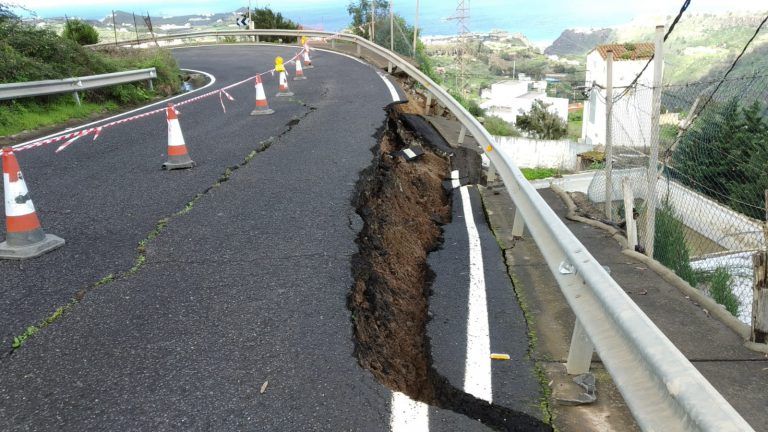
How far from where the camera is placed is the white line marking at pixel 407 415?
110 inches

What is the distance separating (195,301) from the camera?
13.2 feet

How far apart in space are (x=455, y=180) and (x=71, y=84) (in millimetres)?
8830

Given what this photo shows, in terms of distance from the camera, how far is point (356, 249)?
16.5 ft

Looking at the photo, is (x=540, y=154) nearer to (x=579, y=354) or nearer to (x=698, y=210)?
(x=698, y=210)

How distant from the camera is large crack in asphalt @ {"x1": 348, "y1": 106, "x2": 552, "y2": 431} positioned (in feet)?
10.6

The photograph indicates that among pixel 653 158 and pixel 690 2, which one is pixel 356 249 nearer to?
pixel 653 158

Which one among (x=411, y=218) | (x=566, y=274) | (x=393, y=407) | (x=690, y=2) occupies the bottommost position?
(x=411, y=218)

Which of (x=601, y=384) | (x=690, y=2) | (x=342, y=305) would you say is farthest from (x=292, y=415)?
(x=690, y=2)

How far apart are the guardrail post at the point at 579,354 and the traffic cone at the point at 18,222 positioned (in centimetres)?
405

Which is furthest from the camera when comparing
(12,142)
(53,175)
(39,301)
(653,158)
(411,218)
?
(12,142)

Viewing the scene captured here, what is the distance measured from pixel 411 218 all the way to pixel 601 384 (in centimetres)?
358

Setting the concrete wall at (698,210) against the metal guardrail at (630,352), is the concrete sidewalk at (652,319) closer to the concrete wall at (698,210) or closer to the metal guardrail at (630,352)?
the metal guardrail at (630,352)

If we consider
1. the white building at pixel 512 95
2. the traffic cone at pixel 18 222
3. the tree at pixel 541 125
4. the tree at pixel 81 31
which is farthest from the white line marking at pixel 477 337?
the white building at pixel 512 95

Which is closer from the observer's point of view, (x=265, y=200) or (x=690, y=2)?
(x=265, y=200)
